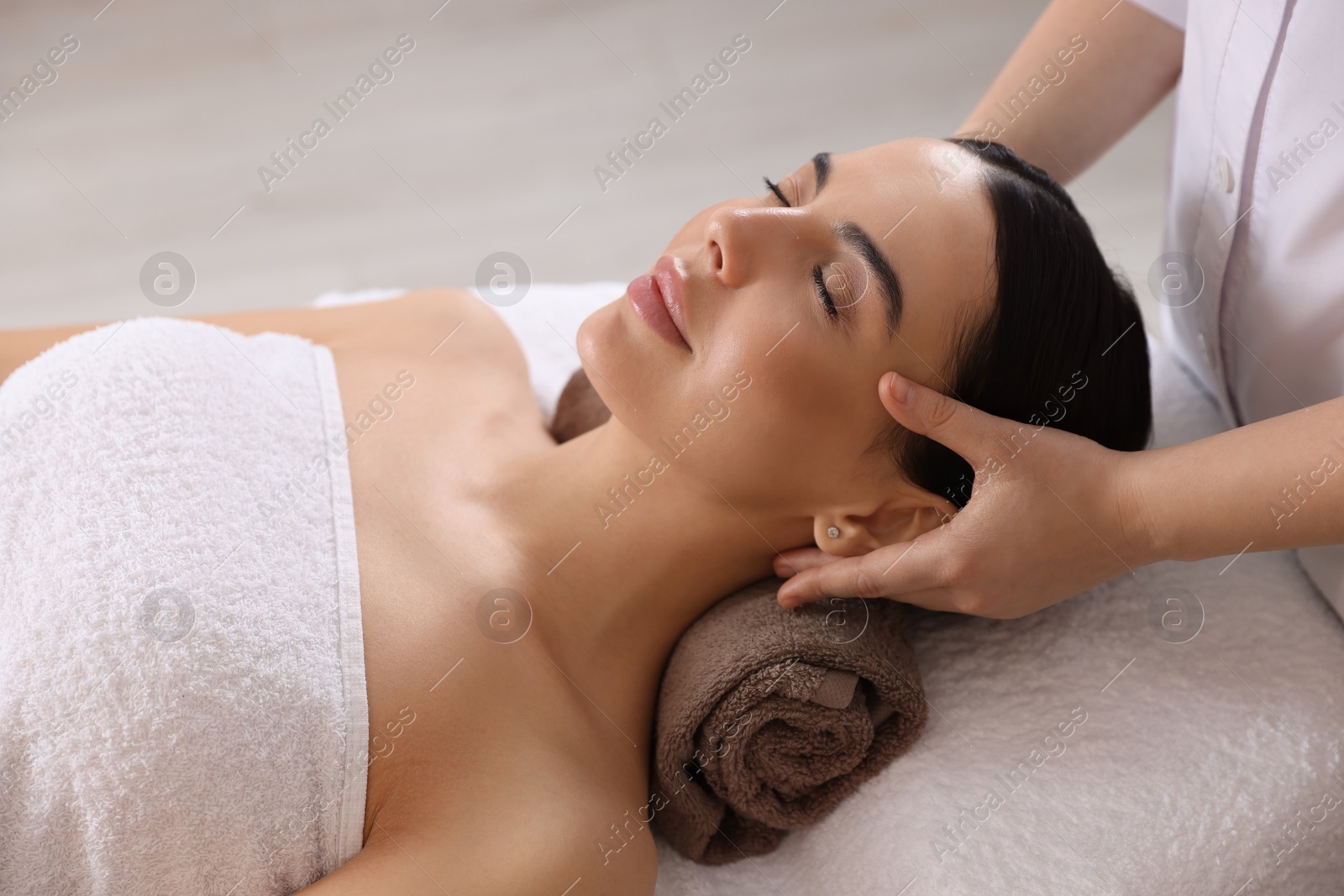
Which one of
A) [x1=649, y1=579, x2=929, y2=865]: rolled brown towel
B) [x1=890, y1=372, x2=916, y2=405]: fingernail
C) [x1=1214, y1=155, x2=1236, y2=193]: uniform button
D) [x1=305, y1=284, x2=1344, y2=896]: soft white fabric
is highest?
[x1=1214, y1=155, x2=1236, y2=193]: uniform button

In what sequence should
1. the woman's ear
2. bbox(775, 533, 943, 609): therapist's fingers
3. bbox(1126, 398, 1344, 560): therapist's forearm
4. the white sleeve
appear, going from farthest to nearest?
the white sleeve < the woman's ear < bbox(775, 533, 943, 609): therapist's fingers < bbox(1126, 398, 1344, 560): therapist's forearm

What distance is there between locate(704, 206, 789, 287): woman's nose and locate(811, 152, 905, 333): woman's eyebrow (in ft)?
0.20

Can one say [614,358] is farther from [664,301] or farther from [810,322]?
[810,322]

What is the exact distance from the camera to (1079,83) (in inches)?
50.1

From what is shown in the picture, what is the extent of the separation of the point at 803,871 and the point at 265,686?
60 cm

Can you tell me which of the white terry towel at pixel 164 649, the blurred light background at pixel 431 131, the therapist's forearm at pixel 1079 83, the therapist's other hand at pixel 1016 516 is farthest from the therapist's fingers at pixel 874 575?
the blurred light background at pixel 431 131

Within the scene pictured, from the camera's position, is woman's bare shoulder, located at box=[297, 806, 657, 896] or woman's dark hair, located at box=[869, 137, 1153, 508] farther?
woman's dark hair, located at box=[869, 137, 1153, 508]

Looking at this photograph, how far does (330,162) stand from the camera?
100 inches

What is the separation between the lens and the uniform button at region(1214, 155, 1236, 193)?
3.64ft

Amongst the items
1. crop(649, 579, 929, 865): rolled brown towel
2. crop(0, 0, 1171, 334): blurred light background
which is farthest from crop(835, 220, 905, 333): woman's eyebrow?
crop(0, 0, 1171, 334): blurred light background

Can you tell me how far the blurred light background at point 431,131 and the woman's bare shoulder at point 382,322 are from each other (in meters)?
0.86

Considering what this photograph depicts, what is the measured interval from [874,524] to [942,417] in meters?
0.18

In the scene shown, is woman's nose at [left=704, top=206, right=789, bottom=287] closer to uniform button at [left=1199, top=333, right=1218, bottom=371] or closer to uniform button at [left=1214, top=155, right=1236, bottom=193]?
uniform button at [left=1214, top=155, right=1236, bottom=193]

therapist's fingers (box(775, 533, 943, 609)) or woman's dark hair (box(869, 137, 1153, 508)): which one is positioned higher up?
woman's dark hair (box(869, 137, 1153, 508))
